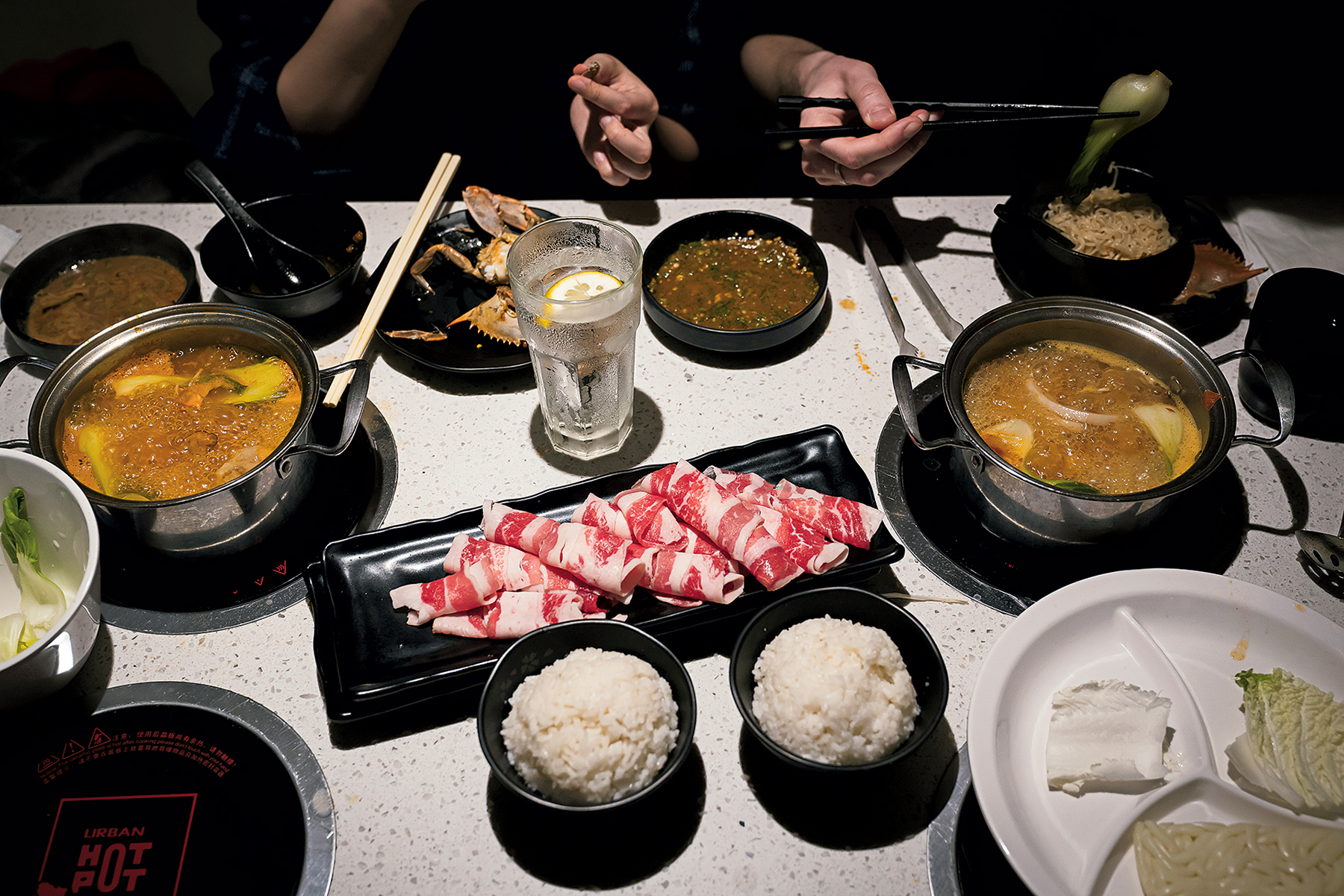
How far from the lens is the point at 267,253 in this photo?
199cm

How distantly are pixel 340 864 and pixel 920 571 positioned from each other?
1.22 metres

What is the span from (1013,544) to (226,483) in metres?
1.60

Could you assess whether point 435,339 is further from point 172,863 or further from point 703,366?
point 172,863

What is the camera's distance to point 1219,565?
1579 mm

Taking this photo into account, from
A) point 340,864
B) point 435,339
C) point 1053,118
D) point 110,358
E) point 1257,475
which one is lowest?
point 340,864

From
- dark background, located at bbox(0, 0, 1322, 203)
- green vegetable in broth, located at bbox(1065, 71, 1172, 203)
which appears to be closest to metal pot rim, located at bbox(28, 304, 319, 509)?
dark background, located at bbox(0, 0, 1322, 203)

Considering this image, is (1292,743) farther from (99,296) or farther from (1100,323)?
(99,296)

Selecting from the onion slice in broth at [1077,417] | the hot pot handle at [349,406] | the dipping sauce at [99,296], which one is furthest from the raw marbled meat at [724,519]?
the dipping sauce at [99,296]

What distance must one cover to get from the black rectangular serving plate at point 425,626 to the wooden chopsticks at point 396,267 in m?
0.45

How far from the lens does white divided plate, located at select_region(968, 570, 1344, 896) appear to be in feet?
3.66

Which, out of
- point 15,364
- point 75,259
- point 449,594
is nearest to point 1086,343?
point 449,594

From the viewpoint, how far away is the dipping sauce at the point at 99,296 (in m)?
1.81

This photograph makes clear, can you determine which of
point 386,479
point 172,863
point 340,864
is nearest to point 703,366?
point 386,479

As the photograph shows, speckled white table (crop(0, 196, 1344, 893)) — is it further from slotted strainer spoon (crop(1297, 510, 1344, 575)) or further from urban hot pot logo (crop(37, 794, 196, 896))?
urban hot pot logo (crop(37, 794, 196, 896))
